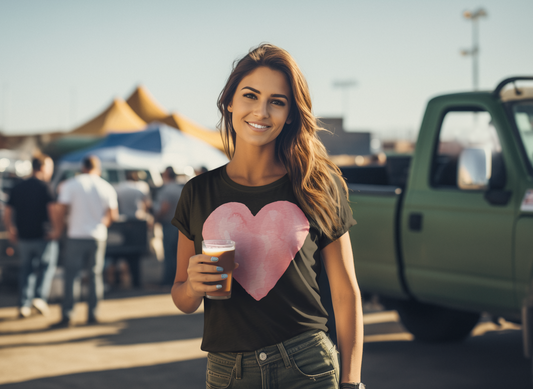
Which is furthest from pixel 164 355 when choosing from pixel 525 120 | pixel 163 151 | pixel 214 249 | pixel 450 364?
pixel 163 151

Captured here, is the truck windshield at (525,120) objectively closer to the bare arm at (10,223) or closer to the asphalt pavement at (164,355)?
the asphalt pavement at (164,355)

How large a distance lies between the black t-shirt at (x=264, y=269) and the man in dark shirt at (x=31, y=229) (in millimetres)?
6397

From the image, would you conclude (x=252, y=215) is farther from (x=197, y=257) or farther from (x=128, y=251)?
(x=128, y=251)

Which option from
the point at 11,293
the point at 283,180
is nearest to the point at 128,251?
the point at 11,293

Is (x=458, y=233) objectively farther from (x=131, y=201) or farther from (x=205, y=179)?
(x=131, y=201)

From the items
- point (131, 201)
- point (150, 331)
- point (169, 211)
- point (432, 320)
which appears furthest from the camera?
point (131, 201)

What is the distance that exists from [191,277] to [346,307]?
0.54 m

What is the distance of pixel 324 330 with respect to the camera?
2109 millimetres

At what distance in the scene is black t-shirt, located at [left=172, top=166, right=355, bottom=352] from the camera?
202 centimetres

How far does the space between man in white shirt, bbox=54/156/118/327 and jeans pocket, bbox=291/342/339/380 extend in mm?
6020

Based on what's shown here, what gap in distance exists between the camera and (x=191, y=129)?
70.0 feet

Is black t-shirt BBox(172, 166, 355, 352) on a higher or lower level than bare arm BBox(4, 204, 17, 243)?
higher

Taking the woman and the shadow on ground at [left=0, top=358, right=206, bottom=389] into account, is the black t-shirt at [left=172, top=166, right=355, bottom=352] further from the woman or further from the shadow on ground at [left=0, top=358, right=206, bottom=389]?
the shadow on ground at [left=0, top=358, right=206, bottom=389]

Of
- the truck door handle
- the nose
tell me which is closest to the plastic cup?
the nose
